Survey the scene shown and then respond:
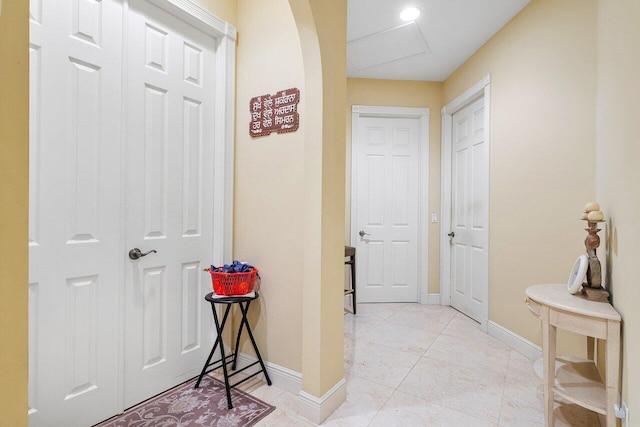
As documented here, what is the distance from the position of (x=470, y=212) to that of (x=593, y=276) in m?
1.75

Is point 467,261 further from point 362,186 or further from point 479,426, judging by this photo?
point 479,426

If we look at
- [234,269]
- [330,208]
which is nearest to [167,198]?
[234,269]

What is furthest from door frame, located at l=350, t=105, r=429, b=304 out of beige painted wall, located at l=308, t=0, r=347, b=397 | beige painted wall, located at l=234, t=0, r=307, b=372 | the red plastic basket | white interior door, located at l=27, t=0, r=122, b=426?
white interior door, located at l=27, t=0, r=122, b=426

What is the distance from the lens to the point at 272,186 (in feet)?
6.56

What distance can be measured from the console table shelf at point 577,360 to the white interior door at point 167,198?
76.4 inches

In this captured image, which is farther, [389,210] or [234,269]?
[389,210]

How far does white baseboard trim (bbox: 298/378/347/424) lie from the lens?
1627 millimetres

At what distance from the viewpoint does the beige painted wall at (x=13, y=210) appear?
2.09ft

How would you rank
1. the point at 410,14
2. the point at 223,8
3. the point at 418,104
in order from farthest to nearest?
the point at 418,104 → the point at 410,14 → the point at 223,8

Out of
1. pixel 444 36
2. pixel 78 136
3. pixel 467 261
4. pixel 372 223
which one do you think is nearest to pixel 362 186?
pixel 372 223

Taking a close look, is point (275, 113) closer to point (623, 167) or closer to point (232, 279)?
point (232, 279)

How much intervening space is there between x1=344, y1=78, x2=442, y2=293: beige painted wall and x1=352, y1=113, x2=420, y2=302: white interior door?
0.16 meters

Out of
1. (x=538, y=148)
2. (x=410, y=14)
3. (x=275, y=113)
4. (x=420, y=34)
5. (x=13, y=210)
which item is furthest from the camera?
(x=420, y=34)

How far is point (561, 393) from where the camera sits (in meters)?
1.46
